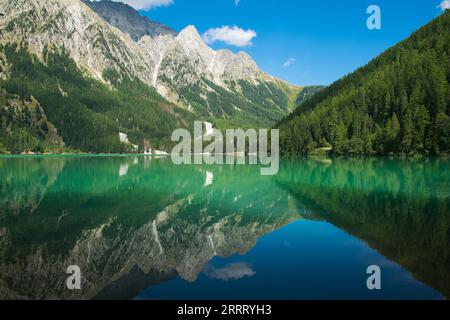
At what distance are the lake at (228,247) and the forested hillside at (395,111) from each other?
83757 millimetres

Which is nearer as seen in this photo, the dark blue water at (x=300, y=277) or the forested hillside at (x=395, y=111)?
the dark blue water at (x=300, y=277)

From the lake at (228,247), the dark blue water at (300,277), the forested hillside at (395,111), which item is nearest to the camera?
the dark blue water at (300,277)

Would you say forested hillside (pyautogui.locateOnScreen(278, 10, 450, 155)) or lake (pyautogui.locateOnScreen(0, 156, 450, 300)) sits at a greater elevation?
forested hillside (pyautogui.locateOnScreen(278, 10, 450, 155))

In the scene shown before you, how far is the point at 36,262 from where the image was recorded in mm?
→ 14742

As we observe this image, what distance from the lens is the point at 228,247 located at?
17.6 metres

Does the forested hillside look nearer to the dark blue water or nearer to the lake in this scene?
the lake

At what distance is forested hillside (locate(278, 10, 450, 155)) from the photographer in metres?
105

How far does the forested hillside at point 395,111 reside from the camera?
105188 millimetres

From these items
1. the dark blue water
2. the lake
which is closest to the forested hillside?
the lake

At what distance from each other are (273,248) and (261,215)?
337 inches

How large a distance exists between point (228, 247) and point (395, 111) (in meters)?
126

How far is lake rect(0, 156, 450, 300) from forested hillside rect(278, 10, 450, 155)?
8376cm

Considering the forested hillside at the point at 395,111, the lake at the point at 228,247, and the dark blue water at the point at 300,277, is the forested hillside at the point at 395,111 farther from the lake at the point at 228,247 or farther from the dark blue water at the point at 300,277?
the dark blue water at the point at 300,277

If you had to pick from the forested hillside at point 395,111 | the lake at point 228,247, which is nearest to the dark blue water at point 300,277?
the lake at point 228,247
